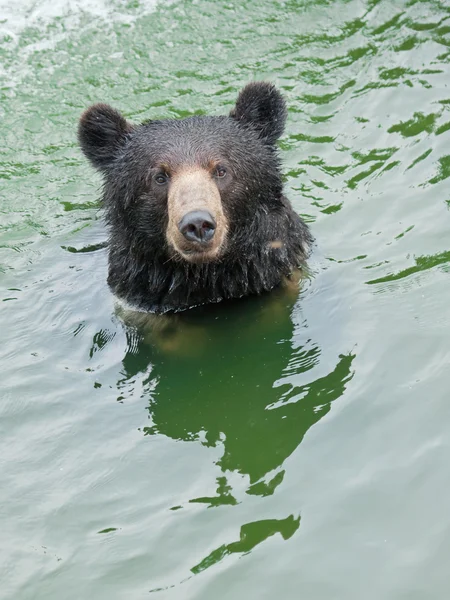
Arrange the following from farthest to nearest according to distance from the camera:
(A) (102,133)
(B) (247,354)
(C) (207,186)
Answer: (A) (102,133) → (B) (247,354) → (C) (207,186)

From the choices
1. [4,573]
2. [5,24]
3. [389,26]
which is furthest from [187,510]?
[5,24]

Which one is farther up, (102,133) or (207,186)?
(102,133)

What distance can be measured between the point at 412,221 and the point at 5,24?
19.6ft

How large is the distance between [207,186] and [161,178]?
434 mm

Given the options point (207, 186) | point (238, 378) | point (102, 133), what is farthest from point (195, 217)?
point (102, 133)

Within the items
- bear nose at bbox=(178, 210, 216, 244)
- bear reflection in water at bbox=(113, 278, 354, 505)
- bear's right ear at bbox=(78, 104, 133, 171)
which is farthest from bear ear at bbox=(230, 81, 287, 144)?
bear nose at bbox=(178, 210, 216, 244)

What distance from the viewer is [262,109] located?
6656mm

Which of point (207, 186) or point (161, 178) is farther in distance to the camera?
point (161, 178)

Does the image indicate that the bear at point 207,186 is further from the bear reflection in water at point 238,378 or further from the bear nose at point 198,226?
the bear nose at point 198,226

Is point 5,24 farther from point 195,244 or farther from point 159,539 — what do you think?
point 159,539

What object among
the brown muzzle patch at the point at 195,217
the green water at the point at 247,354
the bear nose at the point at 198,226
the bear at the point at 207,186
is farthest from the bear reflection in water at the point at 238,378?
the bear nose at the point at 198,226

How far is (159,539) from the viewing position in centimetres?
462

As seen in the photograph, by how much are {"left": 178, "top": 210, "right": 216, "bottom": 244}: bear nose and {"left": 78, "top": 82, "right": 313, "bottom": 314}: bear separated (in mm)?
411

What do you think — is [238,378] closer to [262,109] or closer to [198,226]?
[198,226]
